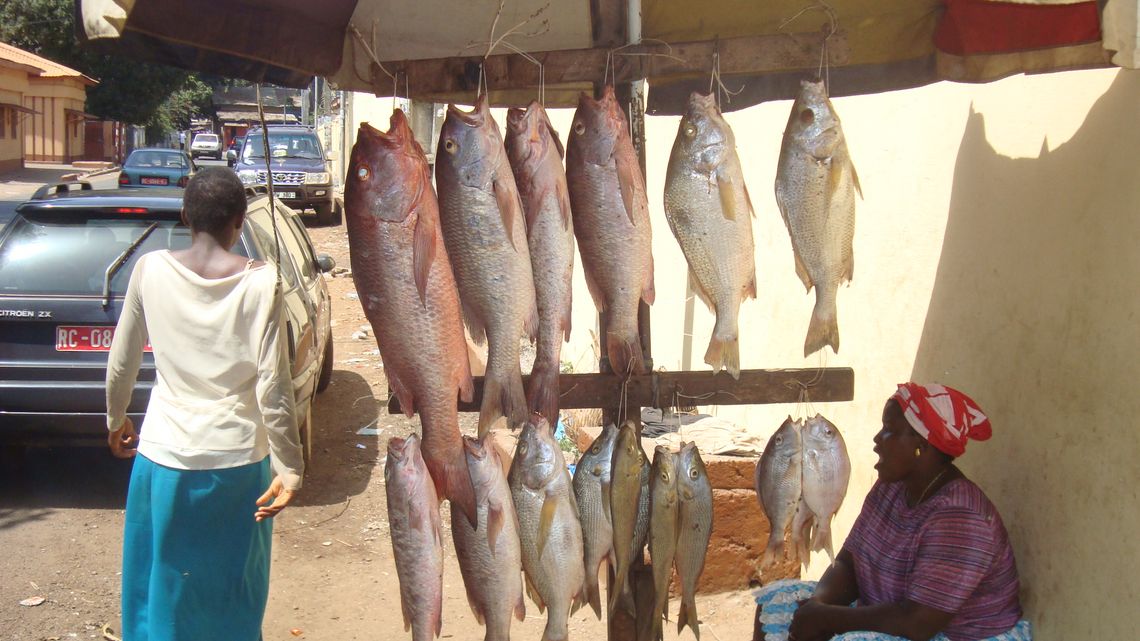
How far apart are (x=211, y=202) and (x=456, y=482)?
1382 millimetres

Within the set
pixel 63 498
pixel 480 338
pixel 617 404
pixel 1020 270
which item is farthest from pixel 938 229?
pixel 63 498

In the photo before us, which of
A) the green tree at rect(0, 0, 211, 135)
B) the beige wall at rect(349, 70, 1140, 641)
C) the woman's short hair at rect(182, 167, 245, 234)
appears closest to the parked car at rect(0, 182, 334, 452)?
the woman's short hair at rect(182, 167, 245, 234)

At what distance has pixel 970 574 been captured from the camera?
270 centimetres

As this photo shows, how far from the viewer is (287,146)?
21891mm

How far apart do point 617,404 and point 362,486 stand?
422cm

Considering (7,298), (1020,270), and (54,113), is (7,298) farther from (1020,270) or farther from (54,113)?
(54,113)

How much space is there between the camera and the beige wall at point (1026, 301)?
99.7 inches

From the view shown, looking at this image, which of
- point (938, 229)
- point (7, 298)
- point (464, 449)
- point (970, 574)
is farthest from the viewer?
point (7, 298)

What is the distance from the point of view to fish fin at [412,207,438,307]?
7.03ft

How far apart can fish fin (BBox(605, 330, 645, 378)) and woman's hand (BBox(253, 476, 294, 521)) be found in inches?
44.9

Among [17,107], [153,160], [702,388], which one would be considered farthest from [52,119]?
[702,388]

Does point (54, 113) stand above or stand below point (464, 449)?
above

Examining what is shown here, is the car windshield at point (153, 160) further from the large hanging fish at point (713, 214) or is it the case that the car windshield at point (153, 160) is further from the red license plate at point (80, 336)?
the large hanging fish at point (713, 214)

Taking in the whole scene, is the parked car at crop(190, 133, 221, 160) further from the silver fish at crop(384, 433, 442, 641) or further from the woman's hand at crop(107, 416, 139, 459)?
the silver fish at crop(384, 433, 442, 641)
